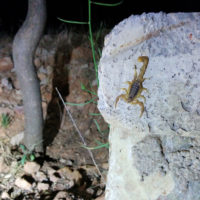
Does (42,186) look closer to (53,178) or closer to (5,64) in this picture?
(53,178)

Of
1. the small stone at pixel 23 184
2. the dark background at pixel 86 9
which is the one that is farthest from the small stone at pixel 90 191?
the dark background at pixel 86 9

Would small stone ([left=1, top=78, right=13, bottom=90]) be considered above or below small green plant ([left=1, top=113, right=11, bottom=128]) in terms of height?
above

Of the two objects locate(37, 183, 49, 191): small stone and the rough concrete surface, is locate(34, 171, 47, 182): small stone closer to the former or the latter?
locate(37, 183, 49, 191): small stone

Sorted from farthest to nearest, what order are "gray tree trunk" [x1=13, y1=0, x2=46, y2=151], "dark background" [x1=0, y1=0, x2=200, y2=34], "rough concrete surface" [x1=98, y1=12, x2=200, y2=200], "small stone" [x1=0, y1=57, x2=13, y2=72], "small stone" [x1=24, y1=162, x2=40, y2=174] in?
"dark background" [x1=0, y1=0, x2=200, y2=34]
"small stone" [x1=0, y1=57, x2=13, y2=72]
"small stone" [x1=24, y1=162, x2=40, y2=174]
"gray tree trunk" [x1=13, y1=0, x2=46, y2=151]
"rough concrete surface" [x1=98, y1=12, x2=200, y2=200]

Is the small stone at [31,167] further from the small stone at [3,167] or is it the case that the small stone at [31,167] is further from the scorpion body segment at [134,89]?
the scorpion body segment at [134,89]

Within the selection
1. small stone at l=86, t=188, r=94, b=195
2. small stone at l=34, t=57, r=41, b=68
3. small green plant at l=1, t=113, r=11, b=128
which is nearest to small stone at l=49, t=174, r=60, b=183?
small stone at l=86, t=188, r=94, b=195

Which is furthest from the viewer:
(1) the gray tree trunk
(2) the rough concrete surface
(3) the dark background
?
(3) the dark background

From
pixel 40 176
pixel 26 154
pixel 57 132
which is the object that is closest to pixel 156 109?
pixel 40 176
